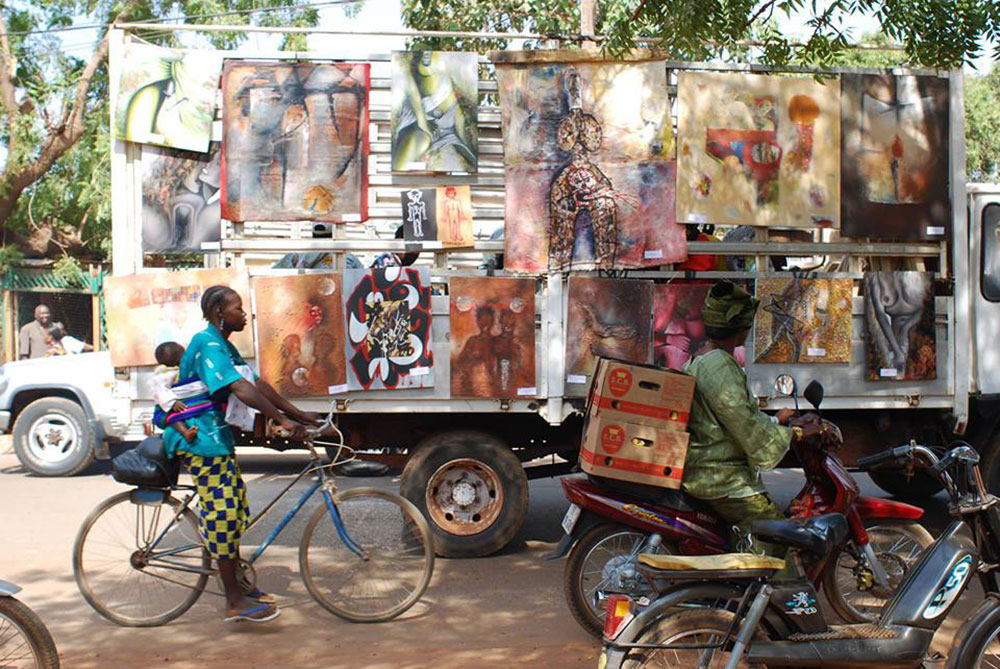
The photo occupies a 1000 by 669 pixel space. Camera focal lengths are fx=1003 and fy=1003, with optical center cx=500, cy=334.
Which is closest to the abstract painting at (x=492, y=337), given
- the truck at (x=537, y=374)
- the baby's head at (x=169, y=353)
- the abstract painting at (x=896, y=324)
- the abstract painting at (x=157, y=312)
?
the truck at (x=537, y=374)

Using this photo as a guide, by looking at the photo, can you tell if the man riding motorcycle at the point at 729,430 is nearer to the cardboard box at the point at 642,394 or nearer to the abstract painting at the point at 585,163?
the cardboard box at the point at 642,394

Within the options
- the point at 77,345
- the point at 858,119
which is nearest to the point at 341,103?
the point at 858,119

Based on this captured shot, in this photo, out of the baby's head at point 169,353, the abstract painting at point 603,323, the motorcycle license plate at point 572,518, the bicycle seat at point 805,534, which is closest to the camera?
the bicycle seat at point 805,534

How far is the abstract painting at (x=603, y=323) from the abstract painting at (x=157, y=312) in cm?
194

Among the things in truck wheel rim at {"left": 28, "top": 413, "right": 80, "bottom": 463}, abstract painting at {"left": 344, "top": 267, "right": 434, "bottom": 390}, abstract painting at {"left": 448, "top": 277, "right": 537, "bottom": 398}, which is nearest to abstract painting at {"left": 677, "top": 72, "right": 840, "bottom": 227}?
abstract painting at {"left": 448, "top": 277, "right": 537, "bottom": 398}

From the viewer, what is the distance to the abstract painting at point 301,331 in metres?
5.97

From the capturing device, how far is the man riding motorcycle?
14.1 feet

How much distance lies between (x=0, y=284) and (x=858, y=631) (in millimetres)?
15971

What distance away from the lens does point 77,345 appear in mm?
11508

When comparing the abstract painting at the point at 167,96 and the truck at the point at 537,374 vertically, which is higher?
the abstract painting at the point at 167,96

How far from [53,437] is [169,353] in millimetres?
4694

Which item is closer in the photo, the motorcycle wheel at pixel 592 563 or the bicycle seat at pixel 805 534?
the bicycle seat at pixel 805 534

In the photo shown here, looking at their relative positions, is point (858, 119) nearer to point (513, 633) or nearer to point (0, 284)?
point (513, 633)

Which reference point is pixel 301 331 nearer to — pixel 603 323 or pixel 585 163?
pixel 603 323
